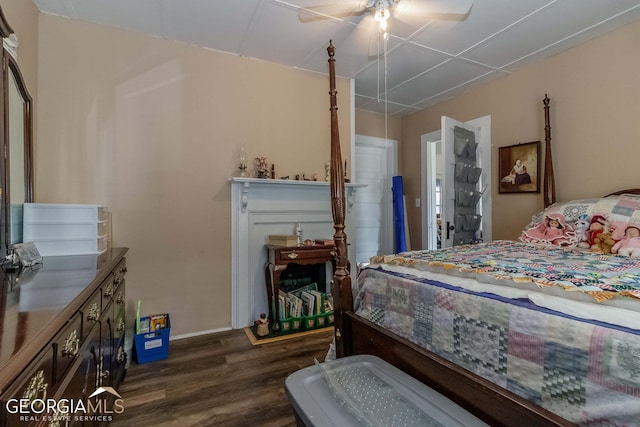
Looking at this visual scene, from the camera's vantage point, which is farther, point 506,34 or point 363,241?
point 363,241

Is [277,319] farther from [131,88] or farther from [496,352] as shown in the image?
[131,88]

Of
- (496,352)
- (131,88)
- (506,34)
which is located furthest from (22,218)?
(506,34)

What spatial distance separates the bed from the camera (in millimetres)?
761

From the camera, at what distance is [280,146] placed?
10.00 feet

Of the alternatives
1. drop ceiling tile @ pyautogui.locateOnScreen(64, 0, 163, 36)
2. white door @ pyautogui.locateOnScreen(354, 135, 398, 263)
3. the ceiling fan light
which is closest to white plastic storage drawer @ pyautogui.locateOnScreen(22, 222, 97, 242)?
drop ceiling tile @ pyautogui.locateOnScreen(64, 0, 163, 36)

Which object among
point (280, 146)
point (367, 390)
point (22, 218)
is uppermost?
point (280, 146)

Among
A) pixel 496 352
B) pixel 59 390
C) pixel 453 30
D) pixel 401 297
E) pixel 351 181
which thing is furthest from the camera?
pixel 351 181

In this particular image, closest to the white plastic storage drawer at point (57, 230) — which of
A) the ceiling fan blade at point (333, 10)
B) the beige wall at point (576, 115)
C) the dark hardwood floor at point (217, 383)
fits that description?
the dark hardwood floor at point (217, 383)

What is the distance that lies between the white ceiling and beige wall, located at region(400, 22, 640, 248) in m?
0.15

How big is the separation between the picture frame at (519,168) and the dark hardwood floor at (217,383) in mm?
2434

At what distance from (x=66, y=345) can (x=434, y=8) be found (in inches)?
107

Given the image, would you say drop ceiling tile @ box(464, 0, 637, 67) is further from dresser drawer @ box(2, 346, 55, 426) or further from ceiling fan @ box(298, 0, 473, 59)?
dresser drawer @ box(2, 346, 55, 426)

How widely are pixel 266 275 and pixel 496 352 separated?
2.18 metres

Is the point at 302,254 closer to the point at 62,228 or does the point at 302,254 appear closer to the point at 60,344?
the point at 62,228
